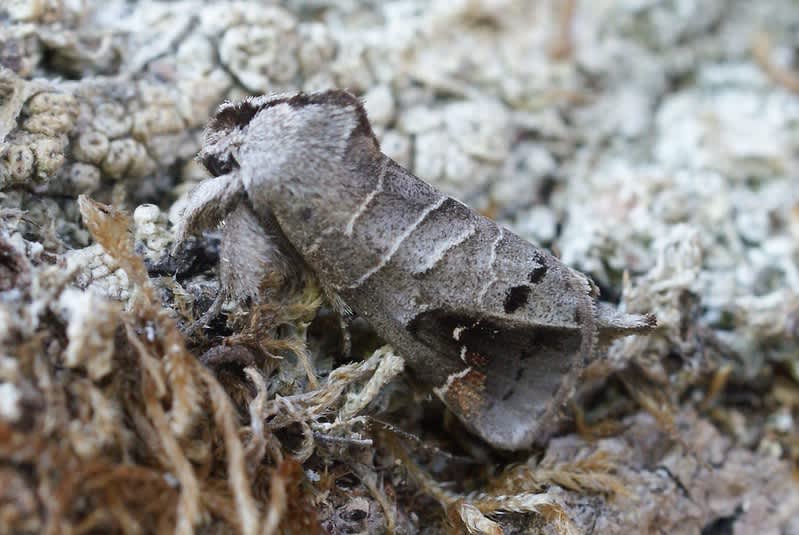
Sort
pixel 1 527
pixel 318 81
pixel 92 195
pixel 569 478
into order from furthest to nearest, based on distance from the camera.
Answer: pixel 318 81, pixel 92 195, pixel 569 478, pixel 1 527

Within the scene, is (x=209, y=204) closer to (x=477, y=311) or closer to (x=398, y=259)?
(x=398, y=259)

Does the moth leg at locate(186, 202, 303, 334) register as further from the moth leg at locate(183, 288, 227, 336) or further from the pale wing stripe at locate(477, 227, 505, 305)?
the pale wing stripe at locate(477, 227, 505, 305)

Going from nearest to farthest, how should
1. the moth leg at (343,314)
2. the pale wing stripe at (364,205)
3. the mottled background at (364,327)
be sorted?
the mottled background at (364,327), the pale wing stripe at (364,205), the moth leg at (343,314)

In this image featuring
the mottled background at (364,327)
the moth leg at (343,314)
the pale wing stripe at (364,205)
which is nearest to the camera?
the mottled background at (364,327)

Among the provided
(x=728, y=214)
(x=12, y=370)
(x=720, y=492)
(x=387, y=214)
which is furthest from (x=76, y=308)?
(x=728, y=214)

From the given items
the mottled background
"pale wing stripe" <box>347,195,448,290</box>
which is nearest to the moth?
"pale wing stripe" <box>347,195,448,290</box>

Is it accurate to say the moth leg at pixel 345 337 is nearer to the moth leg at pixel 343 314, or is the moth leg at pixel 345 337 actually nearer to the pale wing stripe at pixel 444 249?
the moth leg at pixel 343 314

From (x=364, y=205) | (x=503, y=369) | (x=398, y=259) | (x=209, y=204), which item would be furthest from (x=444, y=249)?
(x=209, y=204)

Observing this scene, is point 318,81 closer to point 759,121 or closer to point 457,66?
point 457,66

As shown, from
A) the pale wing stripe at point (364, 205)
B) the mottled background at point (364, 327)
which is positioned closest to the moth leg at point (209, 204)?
the mottled background at point (364, 327)
